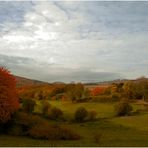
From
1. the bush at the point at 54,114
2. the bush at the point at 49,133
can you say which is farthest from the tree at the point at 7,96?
the bush at the point at 54,114

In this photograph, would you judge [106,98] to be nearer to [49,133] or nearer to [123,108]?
[123,108]

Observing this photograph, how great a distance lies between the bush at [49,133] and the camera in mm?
33250

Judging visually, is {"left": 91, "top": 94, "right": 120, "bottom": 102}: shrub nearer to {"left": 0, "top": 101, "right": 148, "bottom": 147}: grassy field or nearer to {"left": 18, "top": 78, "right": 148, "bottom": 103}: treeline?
{"left": 18, "top": 78, "right": 148, "bottom": 103}: treeline

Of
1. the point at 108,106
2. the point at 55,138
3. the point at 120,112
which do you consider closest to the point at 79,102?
the point at 108,106

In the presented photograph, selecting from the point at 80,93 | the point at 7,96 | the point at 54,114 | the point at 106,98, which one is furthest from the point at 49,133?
the point at 106,98

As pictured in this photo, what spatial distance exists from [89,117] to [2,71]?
27.1 m

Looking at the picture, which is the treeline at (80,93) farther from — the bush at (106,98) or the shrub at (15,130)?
the shrub at (15,130)

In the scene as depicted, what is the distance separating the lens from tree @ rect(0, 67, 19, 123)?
33094 millimetres

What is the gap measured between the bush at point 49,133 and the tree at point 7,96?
2.55 metres

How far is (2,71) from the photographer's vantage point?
1342 inches

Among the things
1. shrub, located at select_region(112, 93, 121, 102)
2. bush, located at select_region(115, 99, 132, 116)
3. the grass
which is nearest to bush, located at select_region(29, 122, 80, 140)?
the grass

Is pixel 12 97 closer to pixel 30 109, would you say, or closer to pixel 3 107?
pixel 3 107

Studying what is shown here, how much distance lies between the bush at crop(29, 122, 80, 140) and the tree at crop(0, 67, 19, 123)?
2554 mm

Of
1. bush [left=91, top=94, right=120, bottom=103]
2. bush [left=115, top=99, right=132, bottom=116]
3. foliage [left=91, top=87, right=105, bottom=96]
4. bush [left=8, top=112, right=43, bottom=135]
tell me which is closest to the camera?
bush [left=8, top=112, right=43, bottom=135]
